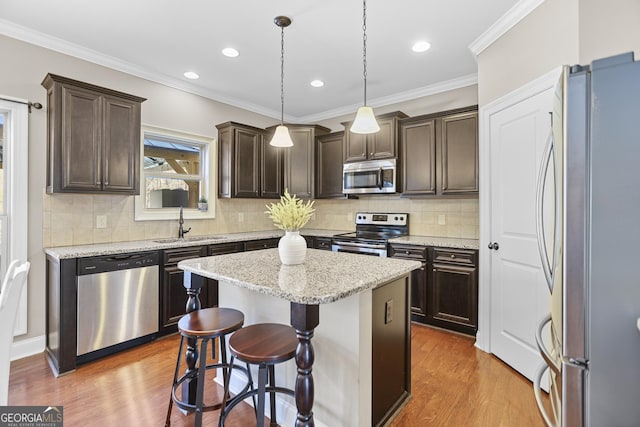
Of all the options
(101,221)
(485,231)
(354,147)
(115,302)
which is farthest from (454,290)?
(101,221)

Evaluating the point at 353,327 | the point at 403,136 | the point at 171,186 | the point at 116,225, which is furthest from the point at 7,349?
the point at 403,136

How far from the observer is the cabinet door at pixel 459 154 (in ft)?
10.7

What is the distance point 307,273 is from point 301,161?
10.4 ft

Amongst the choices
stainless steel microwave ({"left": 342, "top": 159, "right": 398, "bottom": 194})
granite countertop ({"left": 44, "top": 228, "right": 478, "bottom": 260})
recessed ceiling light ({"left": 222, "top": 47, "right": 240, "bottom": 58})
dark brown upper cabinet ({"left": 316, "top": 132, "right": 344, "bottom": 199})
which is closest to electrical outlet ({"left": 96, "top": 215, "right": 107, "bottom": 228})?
granite countertop ({"left": 44, "top": 228, "right": 478, "bottom": 260})

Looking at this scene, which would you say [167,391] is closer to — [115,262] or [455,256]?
[115,262]

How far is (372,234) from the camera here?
13.7ft

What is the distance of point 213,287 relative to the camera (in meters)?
3.49

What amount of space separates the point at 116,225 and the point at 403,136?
3.38 metres

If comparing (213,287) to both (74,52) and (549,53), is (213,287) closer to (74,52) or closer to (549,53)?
(74,52)

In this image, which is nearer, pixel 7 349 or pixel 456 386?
pixel 7 349

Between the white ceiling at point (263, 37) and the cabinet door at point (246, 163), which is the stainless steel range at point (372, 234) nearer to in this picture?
the cabinet door at point (246, 163)

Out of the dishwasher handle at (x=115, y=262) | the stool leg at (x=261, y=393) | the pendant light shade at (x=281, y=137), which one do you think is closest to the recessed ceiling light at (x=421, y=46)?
the pendant light shade at (x=281, y=137)

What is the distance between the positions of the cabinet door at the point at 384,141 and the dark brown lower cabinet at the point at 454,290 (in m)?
1.34

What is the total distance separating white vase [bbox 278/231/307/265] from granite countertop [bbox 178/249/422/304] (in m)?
0.05
